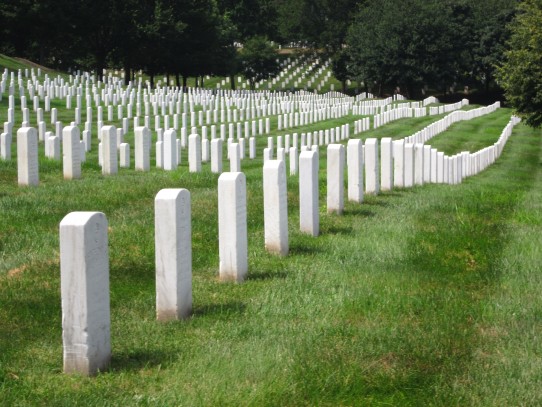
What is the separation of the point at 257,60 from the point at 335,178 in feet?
330

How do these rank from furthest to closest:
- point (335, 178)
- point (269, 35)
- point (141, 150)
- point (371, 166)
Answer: point (269, 35), point (141, 150), point (371, 166), point (335, 178)

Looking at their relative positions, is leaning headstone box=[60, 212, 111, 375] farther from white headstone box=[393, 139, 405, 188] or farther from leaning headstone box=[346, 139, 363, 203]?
white headstone box=[393, 139, 405, 188]

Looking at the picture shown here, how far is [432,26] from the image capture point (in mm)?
102000

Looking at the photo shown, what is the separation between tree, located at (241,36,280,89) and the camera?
111750mm

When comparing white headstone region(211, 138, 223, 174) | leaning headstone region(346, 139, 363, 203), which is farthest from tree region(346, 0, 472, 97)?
leaning headstone region(346, 139, 363, 203)

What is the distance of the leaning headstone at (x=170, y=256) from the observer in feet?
22.3

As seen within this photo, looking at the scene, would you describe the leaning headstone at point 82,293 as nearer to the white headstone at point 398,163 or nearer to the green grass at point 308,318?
the green grass at point 308,318

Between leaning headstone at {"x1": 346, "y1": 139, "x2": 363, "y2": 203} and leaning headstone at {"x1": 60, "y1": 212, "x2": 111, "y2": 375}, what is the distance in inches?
311

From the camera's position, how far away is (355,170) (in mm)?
13531

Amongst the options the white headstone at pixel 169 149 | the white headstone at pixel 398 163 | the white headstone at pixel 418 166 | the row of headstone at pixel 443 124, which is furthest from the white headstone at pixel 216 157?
the row of headstone at pixel 443 124

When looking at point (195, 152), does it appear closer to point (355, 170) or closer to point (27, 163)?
point (27, 163)

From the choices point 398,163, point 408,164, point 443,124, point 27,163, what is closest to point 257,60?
point 443,124

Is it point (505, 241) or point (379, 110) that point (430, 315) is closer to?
point (505, 241)

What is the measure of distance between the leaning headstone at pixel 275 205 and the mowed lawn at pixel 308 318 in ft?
0.54
